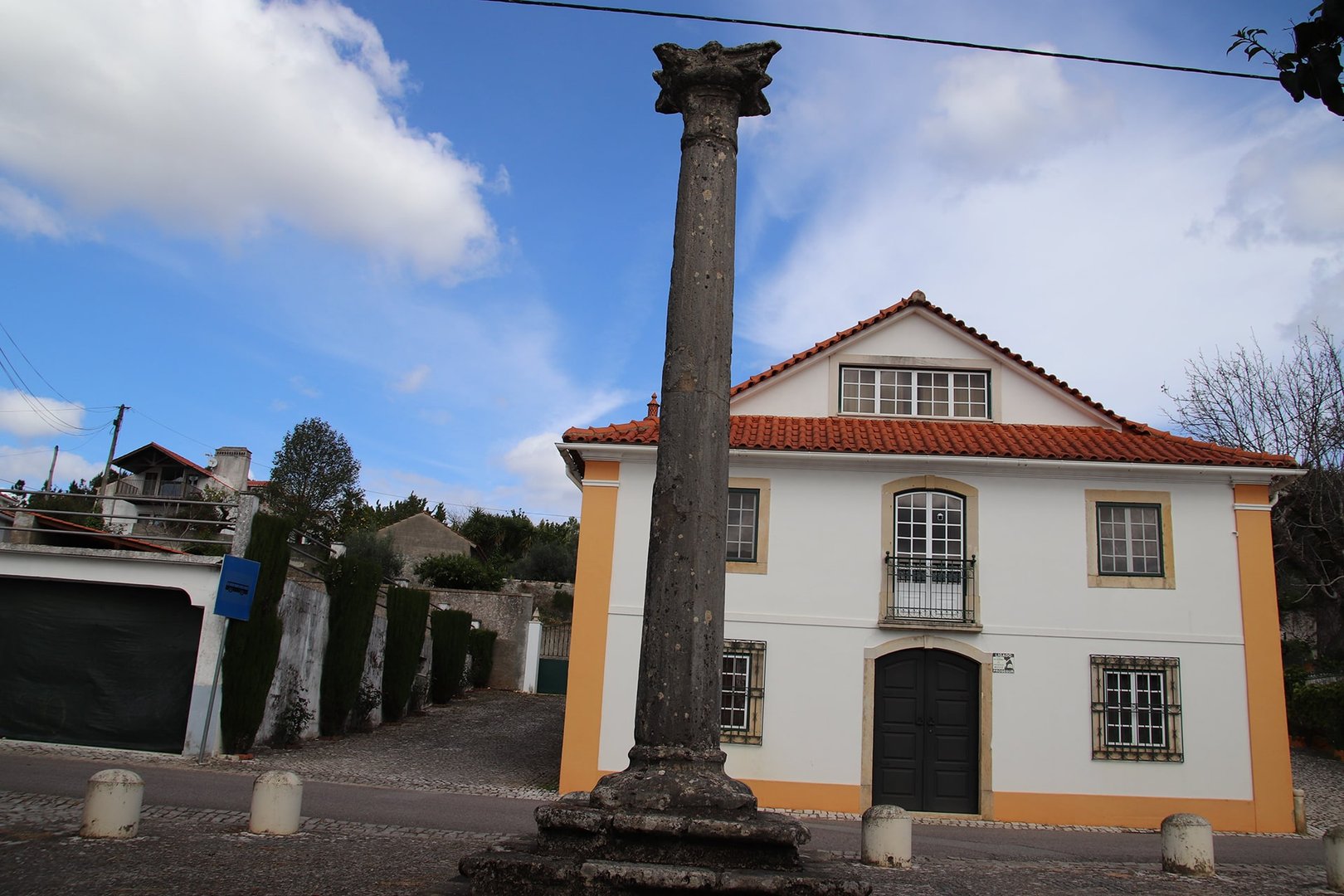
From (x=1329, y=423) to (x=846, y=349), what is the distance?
14.4m

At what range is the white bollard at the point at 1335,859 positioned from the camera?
819 cm

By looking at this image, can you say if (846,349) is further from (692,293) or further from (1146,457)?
(692,293)

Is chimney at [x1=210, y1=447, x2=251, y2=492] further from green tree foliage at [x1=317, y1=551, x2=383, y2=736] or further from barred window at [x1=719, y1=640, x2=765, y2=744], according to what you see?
barred window at [x1=719, y1=640, x2=765, y2=744]

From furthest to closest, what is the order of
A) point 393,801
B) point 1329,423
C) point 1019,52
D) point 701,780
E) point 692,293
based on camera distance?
point 1329,423 < point 393,801 < point 1019,52 < point 692,293 < point 701,780

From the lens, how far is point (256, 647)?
13492 mm

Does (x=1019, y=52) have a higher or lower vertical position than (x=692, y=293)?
higher

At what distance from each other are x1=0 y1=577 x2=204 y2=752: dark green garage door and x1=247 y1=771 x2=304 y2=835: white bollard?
627cm

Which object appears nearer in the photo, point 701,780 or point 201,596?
point 701,780

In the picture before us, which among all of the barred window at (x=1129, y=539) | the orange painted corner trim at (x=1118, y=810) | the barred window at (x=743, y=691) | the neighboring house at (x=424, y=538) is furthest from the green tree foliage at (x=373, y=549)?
the barred window at (x=1129, y=539)

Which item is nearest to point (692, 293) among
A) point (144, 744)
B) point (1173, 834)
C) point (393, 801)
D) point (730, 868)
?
point (730, 868)

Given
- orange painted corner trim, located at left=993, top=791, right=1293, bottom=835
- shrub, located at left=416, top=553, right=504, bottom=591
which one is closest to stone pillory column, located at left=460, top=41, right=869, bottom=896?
orange painted corner trim, located at left=993, top=791, right=1293, bottom=835

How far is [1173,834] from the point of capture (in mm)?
8750

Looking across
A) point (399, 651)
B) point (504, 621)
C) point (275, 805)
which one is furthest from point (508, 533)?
point (275, 805)

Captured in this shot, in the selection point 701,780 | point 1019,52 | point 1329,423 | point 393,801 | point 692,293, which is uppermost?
point 1329,423
